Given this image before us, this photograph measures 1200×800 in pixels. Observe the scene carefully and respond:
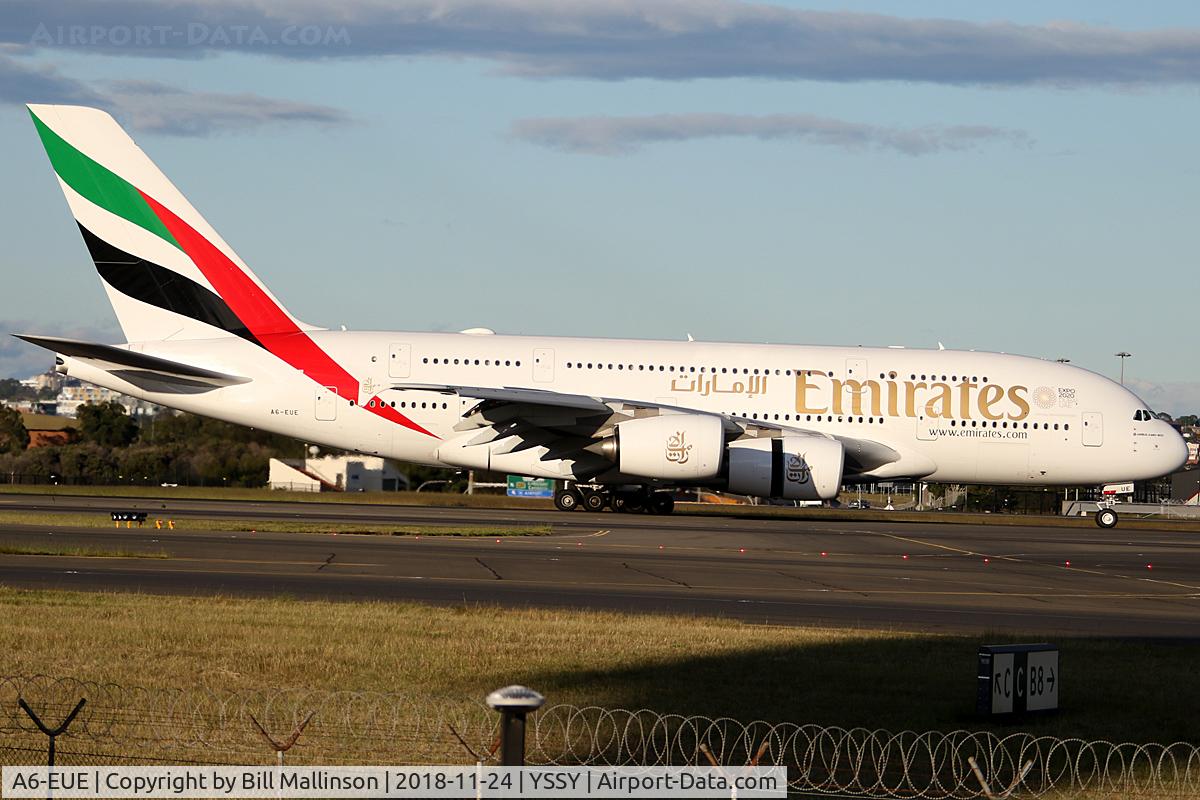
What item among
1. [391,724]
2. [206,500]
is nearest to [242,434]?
[206,500]

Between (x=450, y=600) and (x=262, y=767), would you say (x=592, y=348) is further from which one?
(x=262, y=767)

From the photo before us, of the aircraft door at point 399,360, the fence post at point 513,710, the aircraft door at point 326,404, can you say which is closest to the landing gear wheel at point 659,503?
the aircraft door at point 399,360

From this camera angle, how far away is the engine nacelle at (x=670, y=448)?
36.0m

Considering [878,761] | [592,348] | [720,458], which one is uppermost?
[592,348]

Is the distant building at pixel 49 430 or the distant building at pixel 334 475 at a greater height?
the distant building at pixel 49 430

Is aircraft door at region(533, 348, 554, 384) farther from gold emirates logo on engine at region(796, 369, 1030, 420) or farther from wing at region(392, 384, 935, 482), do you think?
gold emirates logo on engine at region(796, 369, 1030, 420)

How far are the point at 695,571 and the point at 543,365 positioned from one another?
53.6 feet

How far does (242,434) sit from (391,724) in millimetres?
53029

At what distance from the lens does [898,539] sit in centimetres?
3325

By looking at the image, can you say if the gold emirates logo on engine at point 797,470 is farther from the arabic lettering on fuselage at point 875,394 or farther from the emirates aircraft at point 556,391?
the arabic lettering on fuselage at point 875,394

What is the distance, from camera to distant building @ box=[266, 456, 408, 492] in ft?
195

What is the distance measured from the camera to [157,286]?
37.8 m

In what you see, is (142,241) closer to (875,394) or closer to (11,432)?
(875,394)

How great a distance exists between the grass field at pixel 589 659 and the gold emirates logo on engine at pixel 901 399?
73.7ft
